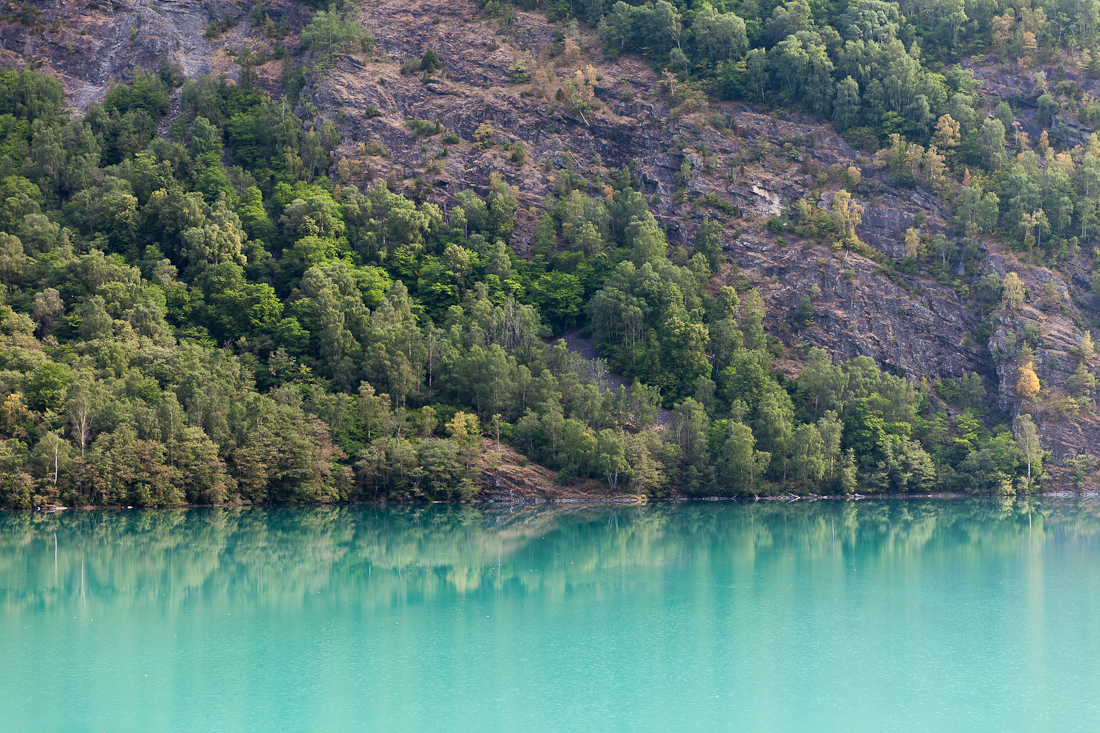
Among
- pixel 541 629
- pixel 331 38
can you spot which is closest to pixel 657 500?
pixel 541 629

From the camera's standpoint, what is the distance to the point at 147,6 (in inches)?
5950

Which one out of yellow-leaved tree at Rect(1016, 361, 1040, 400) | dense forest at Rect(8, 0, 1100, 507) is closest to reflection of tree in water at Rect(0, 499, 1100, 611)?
dense forest at Rect(8, 0, 1100, 507)

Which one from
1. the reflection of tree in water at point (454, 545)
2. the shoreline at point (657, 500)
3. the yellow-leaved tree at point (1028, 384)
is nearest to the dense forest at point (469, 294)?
the yellow-leaved tree at point (1028, 384)

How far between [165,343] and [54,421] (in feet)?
53.5

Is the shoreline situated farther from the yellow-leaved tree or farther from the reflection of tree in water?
the yellow-leaved tree

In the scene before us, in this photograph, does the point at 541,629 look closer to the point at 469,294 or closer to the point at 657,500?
the point at 657,500

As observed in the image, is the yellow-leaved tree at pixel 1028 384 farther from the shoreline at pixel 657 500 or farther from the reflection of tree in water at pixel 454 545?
the reflection of tree in water at pixel 454 545

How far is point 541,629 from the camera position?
4347 centimetres

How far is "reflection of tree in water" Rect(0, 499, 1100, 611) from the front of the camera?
53.0m

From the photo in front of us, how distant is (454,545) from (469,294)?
51654mm

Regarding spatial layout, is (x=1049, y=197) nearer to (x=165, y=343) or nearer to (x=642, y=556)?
(x=642, y=556)

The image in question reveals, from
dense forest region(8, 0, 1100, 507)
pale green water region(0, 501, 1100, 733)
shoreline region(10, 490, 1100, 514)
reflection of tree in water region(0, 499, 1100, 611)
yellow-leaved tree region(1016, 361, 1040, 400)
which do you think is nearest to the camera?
pale green water region(0, 501, 1100, 733)

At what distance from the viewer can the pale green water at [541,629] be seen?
32.5 m

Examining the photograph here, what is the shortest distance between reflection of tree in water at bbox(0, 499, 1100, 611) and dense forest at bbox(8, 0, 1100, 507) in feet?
17.9
